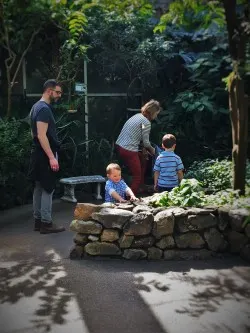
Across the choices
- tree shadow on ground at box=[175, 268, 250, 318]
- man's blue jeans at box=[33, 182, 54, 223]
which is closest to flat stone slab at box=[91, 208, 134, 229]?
tree shadow on ground at box=[175, 268, 250, 318]

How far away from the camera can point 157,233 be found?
16.2ft

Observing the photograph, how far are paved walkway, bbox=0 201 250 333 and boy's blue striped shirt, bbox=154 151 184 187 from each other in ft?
5.39

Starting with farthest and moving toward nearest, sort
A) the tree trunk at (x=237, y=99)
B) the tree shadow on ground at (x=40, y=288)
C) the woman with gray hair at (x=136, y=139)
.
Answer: the woman with gray hair at (x=136, y=139) < the tree trunk at (x=237, y=99) < the tree shadow on ground at (x=40, y=288)

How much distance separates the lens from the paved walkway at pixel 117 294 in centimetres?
352

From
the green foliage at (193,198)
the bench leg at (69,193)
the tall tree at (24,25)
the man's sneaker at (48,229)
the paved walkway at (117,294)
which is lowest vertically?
the paved walkway at (117,294)

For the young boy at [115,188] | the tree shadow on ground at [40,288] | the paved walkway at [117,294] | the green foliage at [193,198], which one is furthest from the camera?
the young boy at [115,188]

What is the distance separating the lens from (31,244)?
5.65 meters

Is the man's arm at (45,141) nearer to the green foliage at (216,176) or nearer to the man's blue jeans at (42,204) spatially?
the man's blue jeans at (42,204)

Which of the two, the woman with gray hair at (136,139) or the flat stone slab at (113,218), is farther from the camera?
the woman with gray hair at (136,139)

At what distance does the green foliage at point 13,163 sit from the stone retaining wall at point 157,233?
8.19 feet

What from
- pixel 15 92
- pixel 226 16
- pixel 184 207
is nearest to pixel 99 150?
pixel 15 92

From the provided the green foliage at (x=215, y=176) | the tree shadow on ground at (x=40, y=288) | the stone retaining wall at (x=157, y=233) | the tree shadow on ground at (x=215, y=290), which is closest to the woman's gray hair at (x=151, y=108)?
the green foliage at (x=215, y=176)

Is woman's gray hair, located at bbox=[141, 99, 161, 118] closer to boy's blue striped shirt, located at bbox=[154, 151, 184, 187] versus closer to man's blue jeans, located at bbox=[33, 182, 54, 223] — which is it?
boy's blue striped shirt, located at bbox=[154, 151, 184, 187]

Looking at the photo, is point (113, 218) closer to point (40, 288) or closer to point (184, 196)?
point (184, 196)
